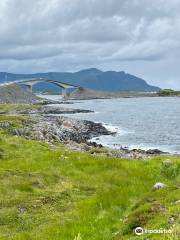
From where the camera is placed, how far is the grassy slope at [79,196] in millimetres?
18344

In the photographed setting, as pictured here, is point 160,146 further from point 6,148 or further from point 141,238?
point 141,238

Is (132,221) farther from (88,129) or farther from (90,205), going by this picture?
(88,129)

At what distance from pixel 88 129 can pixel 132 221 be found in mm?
95760

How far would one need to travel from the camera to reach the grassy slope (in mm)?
18344

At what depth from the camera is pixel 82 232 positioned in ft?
62.1

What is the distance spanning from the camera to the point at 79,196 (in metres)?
25.5

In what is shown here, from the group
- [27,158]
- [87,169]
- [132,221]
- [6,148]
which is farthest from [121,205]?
[6,148]

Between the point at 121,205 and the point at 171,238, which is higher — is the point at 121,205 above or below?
below

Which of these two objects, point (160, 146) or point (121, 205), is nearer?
point (121, 205)

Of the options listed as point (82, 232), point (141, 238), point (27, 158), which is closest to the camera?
point (141, 238)

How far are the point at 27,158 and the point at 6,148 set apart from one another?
3.80m

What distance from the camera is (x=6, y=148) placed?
38.5 m

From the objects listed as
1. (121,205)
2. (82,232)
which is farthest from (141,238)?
(121,205)

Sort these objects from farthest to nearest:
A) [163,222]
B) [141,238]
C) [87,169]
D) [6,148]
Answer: [6,148] < [87,169] < [163,222] < [141,238]
